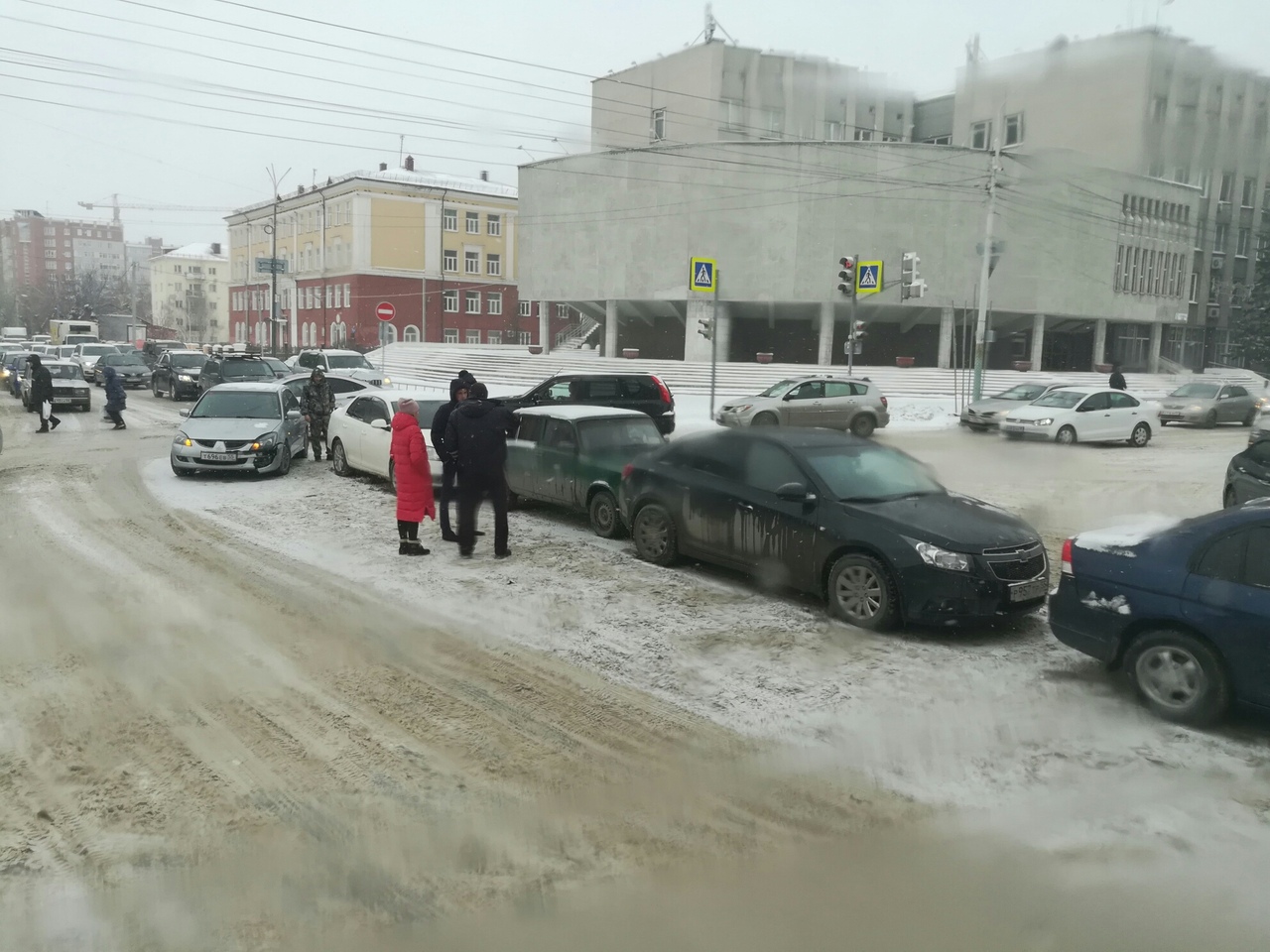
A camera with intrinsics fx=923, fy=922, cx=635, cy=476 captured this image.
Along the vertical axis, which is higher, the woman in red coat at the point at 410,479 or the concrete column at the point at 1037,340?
the concrete column at the point at 1037,340

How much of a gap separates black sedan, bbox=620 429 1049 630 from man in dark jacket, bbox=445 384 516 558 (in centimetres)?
140

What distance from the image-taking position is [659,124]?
158 feet

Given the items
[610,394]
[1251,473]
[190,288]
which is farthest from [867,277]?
[190,288]

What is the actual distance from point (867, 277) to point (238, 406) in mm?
16640

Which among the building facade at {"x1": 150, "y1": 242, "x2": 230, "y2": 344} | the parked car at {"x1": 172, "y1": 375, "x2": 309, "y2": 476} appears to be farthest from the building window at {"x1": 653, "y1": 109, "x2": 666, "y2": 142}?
the building facade at {"x1": 150, "y1": 242, "x2": 230, "y2": 344}

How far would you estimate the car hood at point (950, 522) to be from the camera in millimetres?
7070

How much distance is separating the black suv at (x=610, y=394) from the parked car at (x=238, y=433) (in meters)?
4.55

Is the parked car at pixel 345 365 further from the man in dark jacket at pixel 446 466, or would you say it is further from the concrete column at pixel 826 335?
the concrete column at pixel 826 335

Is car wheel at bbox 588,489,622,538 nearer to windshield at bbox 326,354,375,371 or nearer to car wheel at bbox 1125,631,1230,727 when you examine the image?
car wheel at bbox 1125,631,1230,727

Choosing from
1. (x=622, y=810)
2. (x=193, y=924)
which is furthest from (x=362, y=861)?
(x=622, y=810)

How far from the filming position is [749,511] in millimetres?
8289

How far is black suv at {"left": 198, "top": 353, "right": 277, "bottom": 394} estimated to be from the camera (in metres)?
26.8

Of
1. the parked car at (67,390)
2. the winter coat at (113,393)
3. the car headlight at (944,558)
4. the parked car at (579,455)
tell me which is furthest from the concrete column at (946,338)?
Result: the car headlight at (944,558)

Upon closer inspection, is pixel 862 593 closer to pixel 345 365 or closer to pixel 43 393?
pixel 43 393
